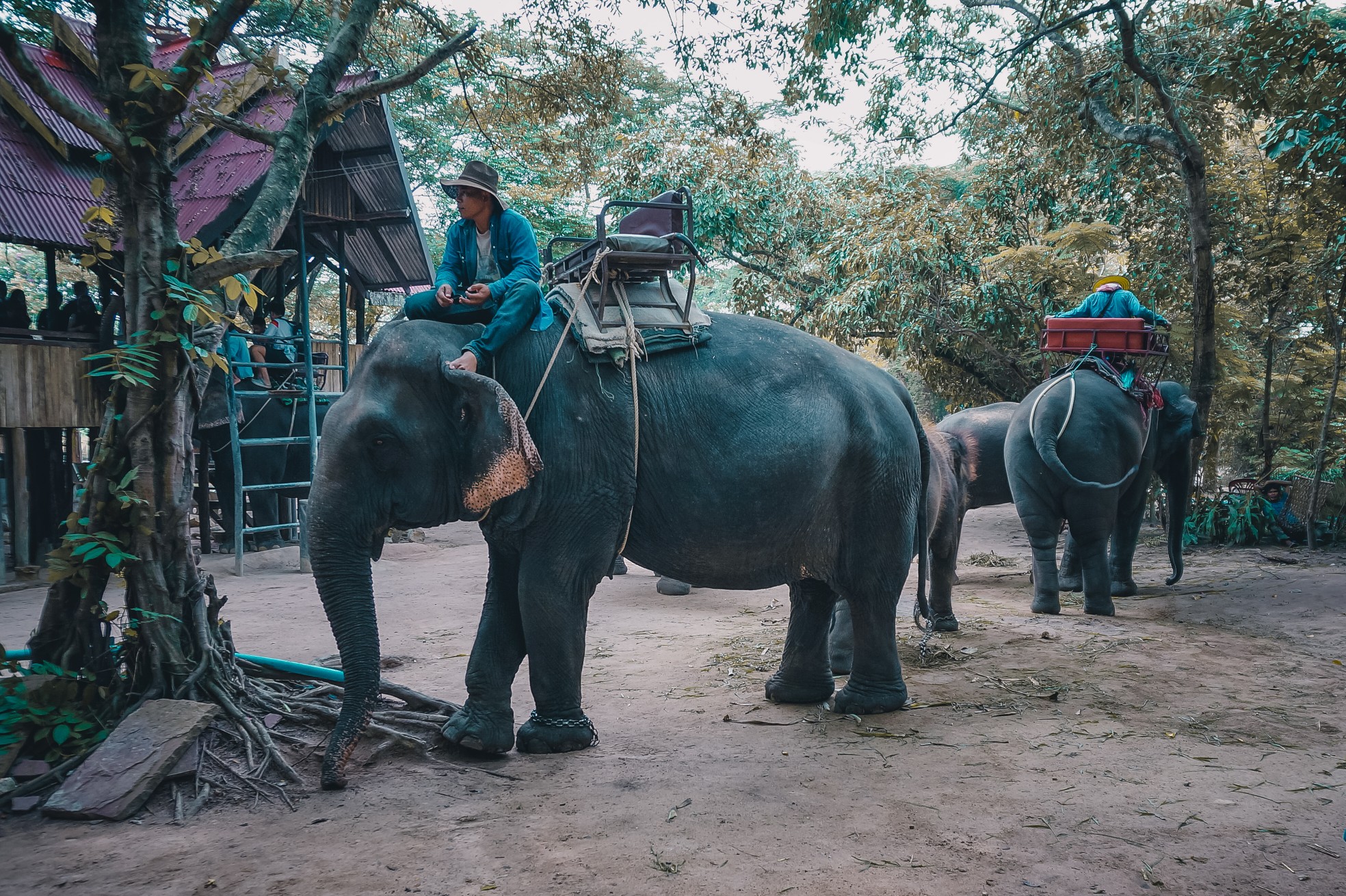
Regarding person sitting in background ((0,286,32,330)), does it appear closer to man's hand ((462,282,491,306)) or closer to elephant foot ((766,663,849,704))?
man's hand ((462,282,491,306))

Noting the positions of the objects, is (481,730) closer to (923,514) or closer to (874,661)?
(874,661)

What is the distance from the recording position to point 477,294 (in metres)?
4.56

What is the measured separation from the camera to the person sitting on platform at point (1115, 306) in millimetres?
8531

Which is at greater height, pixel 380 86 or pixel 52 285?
pixel 380 86

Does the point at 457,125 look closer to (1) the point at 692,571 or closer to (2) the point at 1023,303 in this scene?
(2) the point at 1023,303

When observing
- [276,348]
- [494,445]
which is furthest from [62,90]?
[494,445]

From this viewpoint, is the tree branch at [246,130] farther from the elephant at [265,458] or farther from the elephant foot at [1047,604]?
the elephant foot at [1047,604]

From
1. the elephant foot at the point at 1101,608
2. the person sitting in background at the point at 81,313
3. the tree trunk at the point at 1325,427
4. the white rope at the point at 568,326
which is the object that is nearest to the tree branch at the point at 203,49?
the white rope at the point at 568,326

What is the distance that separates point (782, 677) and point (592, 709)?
1.07 metres

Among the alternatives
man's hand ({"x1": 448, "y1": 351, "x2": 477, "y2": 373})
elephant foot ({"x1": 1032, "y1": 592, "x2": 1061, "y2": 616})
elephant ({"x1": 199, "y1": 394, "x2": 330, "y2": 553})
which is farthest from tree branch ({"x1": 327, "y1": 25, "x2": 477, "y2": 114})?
elephant ({"x1": 199, "y1": 394, "x2": 330, "y2": 553})

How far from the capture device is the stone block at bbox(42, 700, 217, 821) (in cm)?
360

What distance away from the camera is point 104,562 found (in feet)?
14.2

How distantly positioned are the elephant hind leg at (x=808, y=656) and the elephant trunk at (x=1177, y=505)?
197 inches

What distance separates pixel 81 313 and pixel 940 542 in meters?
9.39
